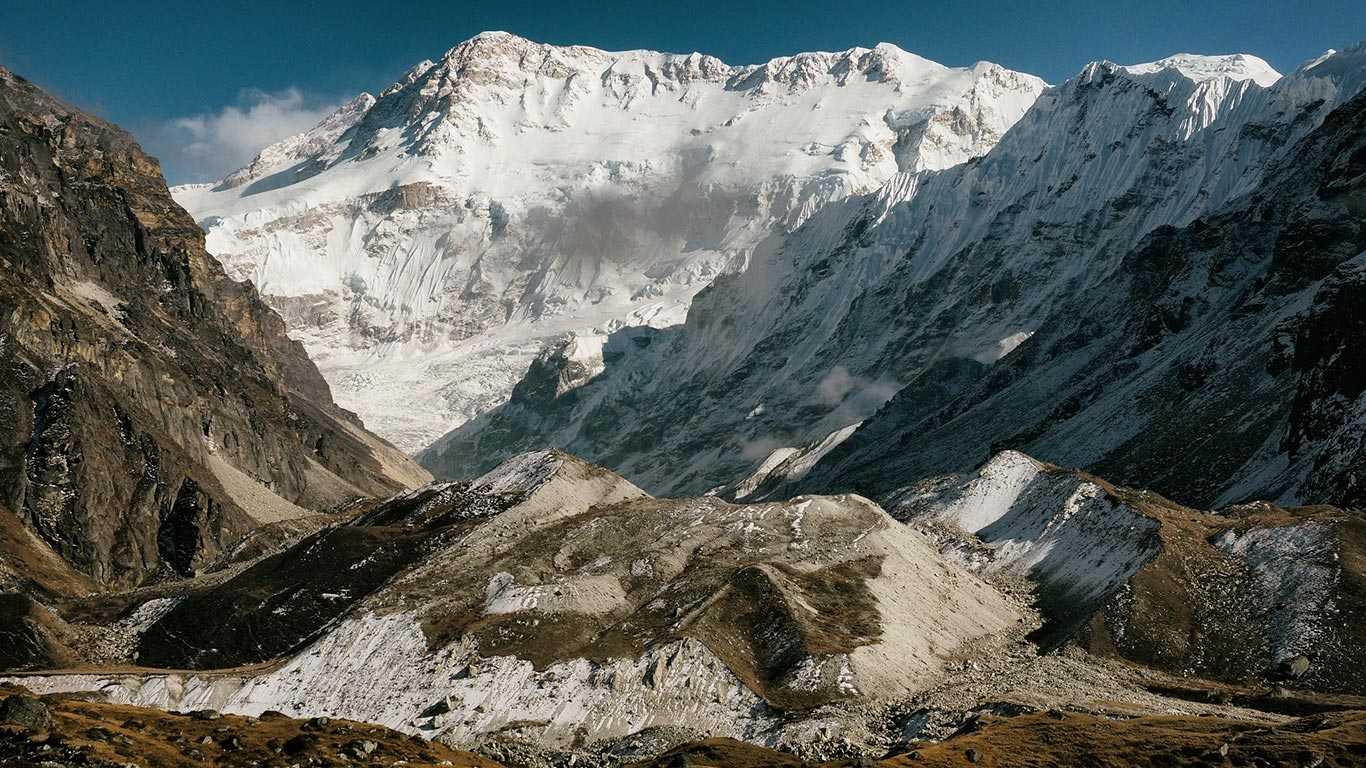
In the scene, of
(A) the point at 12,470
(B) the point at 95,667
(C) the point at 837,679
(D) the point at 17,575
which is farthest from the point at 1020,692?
(A) the point at 12,470

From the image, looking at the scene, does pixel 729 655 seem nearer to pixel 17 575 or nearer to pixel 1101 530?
pixel 1101 530

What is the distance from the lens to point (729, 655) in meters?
102

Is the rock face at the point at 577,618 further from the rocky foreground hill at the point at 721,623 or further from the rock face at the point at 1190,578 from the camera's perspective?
the rock face at the point at 1190,578

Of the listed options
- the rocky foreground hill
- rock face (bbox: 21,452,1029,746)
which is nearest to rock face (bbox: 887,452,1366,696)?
the rocky foreground hill

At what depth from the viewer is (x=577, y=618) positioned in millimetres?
108500

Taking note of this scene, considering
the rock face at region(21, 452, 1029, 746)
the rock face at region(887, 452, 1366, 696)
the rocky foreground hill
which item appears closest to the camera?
the rocky foreground hill

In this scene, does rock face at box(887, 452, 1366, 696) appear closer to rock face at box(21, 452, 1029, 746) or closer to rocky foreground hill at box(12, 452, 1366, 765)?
rocky foreground hill at box(12, 452, 1366, 765)

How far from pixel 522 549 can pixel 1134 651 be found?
56.3 m

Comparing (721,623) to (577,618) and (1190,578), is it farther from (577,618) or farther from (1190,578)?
(1190,578)

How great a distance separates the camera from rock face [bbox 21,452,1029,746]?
9762cm

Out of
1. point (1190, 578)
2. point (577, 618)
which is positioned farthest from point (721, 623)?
point (1190, 578)

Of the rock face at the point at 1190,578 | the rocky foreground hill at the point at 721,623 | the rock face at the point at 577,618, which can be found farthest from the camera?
the rock face at the point at 1190,578

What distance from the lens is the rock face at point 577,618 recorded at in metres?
97.6

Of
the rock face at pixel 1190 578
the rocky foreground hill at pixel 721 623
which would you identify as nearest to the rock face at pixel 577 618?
the rocky foreground hill at pixel 721 623
